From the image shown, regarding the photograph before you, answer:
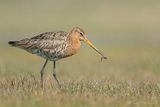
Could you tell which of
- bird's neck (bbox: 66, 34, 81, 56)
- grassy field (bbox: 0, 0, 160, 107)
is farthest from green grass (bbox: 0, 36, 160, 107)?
bird's neck (bbox: 66, 34, 81, 56)

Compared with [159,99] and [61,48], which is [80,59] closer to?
[61,48]

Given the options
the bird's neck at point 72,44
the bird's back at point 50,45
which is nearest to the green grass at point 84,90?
the bird's back at point 50,45

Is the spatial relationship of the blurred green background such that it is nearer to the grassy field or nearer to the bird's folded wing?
the grassy field

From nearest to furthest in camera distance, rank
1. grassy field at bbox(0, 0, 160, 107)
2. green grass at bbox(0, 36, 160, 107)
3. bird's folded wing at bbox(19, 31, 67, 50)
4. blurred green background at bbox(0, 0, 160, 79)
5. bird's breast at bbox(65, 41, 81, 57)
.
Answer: green grass at bbox(0, 36, 160, 107) < grassy field at bbox(0, 0, 160, 107) < bird's folded wing at bbox(19, 31, 67, 50) < bird's breast at bbox(65, 41, 81, 57) < blurred green background at bbox(0, 0, 160, 79)

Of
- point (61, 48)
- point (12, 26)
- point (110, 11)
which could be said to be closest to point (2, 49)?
point (61, 48)

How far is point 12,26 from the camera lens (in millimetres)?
41281

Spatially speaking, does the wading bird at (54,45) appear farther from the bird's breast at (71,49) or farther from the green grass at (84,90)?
the green grass at (84,90)

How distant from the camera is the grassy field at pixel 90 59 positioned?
1111cm

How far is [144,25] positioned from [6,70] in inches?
1014

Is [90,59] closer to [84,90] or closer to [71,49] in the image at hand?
[71,49]

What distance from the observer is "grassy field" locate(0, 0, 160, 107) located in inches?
437

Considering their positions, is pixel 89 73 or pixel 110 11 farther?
pixel 110 11

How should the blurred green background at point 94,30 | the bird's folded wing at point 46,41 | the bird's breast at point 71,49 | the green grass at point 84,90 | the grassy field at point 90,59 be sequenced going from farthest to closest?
1. the blurred green background at point 94,30
2. the bird's breast at point 71,49
3. the bird's folded wing at point 46,41
4. the grassy field at point 90,59
5. the green grass at point 84,90

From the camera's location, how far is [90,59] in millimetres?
23609
